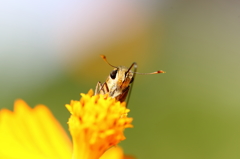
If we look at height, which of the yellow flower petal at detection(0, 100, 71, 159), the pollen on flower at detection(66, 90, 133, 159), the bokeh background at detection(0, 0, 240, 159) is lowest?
the pollen on flower at detection(66, 90, 133, 159)

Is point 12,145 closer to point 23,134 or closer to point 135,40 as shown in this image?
point 23,134

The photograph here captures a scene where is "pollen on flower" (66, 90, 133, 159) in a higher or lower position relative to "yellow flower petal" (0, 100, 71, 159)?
lower

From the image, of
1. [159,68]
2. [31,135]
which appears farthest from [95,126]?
Result: [159,68]

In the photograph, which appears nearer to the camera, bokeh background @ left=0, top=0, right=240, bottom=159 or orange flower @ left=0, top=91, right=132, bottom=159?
orange flower @ left=0, top=91, right=132, bottom=159

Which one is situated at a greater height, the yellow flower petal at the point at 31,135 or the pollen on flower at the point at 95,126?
the yellow flower petal at the point at 31,135

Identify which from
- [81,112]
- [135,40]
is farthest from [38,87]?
[81,112]

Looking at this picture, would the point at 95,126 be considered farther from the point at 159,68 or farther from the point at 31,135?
the point at 159,68
